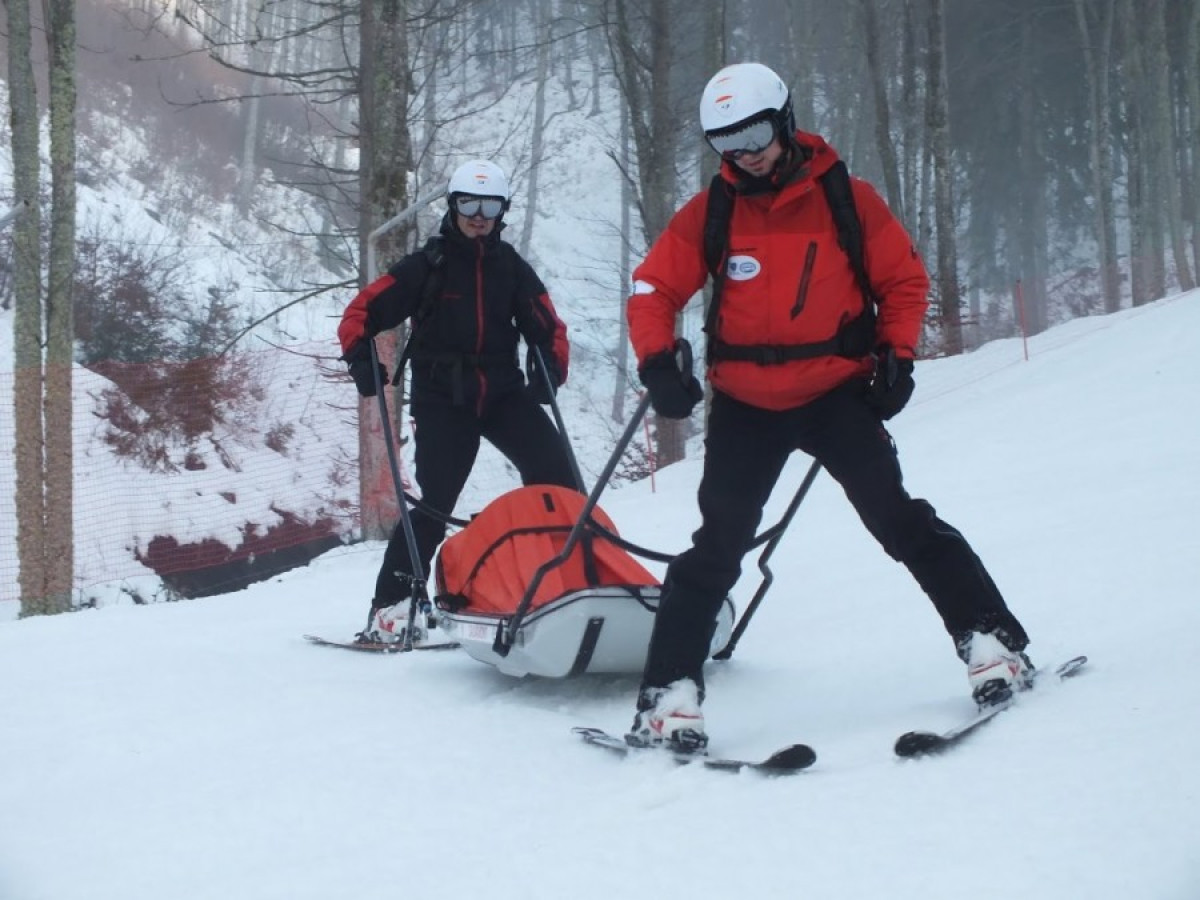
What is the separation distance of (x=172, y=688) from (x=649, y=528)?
445 cm

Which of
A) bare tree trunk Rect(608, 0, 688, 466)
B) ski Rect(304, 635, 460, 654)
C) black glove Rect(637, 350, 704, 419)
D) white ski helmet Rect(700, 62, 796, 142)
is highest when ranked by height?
bare tree trunk Rect(608, 0, 688, 466)

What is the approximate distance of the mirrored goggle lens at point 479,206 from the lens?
4766mm

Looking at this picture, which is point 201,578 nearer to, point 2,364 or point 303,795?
point 2,364

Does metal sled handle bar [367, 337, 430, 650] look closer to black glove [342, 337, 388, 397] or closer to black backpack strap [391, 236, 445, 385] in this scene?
black glove [342, 337, 388, 397]

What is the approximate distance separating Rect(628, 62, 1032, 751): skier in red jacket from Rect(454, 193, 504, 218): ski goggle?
1.53 meters

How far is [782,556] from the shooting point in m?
6.50

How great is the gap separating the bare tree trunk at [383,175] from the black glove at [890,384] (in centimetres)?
727

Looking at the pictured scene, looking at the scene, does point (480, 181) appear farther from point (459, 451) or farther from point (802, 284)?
point (802, 284)

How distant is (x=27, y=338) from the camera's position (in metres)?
9.39

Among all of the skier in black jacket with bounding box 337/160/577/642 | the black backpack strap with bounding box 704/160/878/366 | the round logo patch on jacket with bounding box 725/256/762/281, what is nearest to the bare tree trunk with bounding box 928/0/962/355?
the skier in black jacket with bounding box 337/160/577/642

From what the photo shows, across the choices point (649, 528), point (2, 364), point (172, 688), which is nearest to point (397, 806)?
point (172, 688)

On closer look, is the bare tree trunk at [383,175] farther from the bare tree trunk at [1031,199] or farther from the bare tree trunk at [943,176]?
the bare tree trunk at [1031,199]

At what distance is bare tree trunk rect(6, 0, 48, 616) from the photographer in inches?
368

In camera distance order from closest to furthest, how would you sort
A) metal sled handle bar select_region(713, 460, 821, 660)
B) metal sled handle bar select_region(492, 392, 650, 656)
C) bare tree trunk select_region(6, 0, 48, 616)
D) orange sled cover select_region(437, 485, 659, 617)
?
1. metal sled handle bar select_region(713, 460, 821, 660)
2. metal sled handle bar select_region(492, 392, 650, 656)
3. orange sled cover select_region(437, 485, 659, 617)
4. bare tree trunk select_region(6, 0, 48, 616)
